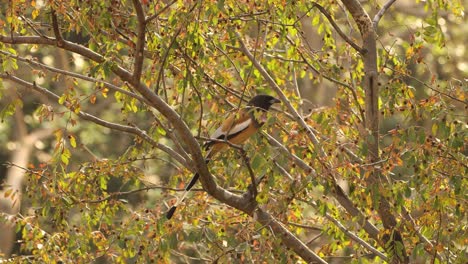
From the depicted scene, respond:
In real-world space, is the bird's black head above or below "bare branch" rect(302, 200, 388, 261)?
above

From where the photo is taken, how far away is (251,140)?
6617mm

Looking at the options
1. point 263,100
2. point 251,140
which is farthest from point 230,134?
point 263,100

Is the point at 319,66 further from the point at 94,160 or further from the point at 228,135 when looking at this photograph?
the point at 94,160

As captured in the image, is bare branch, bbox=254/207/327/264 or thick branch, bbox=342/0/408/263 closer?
thick branch, bbox=342/0/408/263

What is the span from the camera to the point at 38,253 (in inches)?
273

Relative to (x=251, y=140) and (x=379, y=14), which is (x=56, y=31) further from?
(x=379, y=14)

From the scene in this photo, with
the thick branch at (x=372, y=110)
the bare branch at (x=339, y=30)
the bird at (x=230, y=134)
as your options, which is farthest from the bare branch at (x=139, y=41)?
the bare branch at (x=339, y=30)

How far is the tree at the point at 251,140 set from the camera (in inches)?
232

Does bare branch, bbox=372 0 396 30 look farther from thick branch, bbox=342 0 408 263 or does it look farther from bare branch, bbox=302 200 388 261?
bare branch, bbox=302 200 388 261

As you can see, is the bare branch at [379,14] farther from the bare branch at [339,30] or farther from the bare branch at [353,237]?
the bare branch at [353,237]

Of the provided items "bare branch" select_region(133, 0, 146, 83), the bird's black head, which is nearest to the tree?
"bare branch" select_region(133, 0, 146, 83)

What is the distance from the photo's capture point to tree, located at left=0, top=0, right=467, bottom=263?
5887 millimetres

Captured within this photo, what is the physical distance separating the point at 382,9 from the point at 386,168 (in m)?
1.51

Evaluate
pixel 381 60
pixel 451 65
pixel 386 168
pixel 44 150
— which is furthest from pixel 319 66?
pixel 44 150
